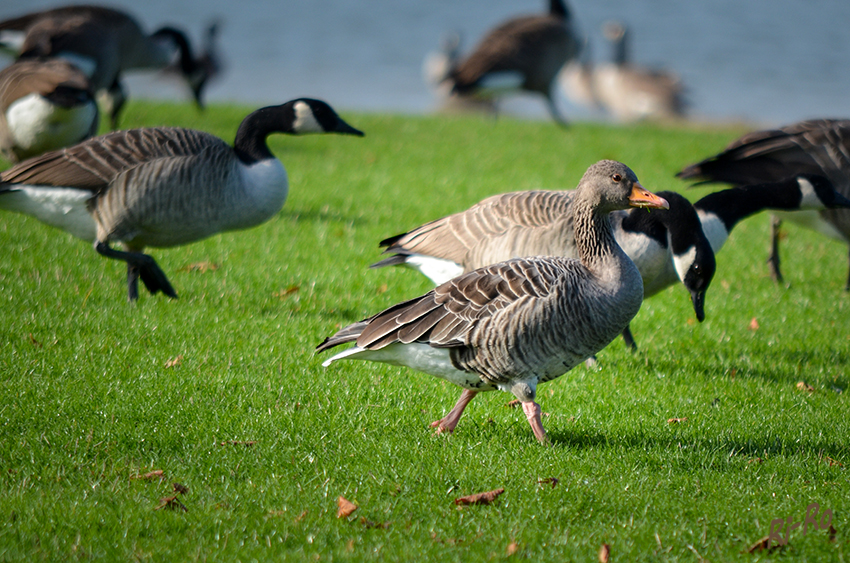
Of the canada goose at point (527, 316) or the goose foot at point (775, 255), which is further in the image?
the goose foot at point (775, 255)

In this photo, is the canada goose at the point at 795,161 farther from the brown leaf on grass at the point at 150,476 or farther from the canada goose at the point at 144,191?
the brown leaf on grass at the point at 150,476

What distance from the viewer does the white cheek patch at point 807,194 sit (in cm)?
634

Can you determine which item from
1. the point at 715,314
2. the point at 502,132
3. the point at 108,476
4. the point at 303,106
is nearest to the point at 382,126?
the point at 502,132

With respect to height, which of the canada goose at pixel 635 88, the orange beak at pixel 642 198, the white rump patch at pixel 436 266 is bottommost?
the canada goose at pixel 635 88

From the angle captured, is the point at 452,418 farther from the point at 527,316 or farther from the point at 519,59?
the point at 519,59

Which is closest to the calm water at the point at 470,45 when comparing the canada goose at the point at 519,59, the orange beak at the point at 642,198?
the canada goose at the point at 519,59

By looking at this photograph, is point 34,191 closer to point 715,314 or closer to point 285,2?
point 715,314

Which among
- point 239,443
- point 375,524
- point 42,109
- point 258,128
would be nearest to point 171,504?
point 239,443

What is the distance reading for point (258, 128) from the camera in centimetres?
673

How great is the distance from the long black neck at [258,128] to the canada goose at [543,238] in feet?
5.36

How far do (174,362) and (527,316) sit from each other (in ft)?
8.17

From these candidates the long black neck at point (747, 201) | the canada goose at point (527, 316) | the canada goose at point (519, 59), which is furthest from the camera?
the canada goose at point (519, 59)

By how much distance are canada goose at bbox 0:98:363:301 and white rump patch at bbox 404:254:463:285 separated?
148 centimetres

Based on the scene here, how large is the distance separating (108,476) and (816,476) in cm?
368
